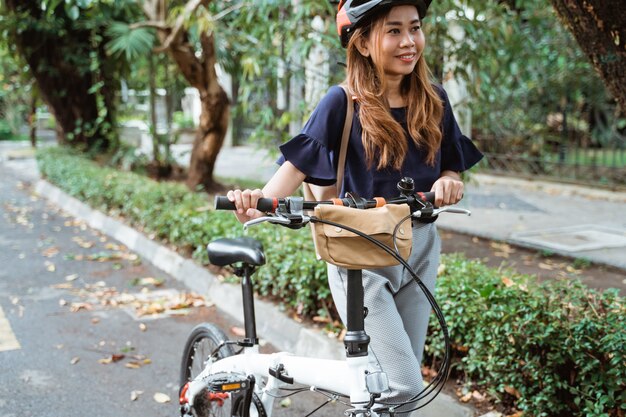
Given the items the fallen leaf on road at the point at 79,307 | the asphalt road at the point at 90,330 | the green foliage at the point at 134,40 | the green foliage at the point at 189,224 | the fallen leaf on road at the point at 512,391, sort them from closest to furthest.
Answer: the fallen leaf on road at the point at 512,391 < the asphalt road at the point at 90,330 < the green foliage at the point at 189,224 < the fallen leaf on road at the point at 79,307 < the green foliage at the point at 134,40

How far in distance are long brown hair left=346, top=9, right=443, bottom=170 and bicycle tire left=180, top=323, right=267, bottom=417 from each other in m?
1.14

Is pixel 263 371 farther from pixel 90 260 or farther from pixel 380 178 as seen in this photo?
pixel 90 260

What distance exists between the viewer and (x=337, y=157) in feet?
8.54

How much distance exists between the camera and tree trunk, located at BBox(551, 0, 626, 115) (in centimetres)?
356

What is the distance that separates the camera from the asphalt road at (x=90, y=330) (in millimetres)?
4195

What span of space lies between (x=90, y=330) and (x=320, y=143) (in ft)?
11.8

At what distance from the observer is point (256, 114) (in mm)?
8922

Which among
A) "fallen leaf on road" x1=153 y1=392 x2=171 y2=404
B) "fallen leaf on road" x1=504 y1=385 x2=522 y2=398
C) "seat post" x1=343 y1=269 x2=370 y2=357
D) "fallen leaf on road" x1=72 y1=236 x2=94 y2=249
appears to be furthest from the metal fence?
"seat post" x1=343 y1=269 x2=370 y2=357

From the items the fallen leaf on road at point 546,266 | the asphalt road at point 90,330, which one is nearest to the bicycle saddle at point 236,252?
the asphalt road at point 90,330

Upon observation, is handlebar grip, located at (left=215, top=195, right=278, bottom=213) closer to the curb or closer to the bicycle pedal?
the bicycle pedal

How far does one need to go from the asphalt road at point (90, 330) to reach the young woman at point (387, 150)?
1687 millimetres

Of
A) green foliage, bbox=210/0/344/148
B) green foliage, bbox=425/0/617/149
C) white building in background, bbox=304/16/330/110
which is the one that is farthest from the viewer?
green foliage, bbox=425/0/617/149

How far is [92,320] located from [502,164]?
905cm

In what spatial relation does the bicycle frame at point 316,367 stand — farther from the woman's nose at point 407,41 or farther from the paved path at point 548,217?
the paved path at point 548,217
